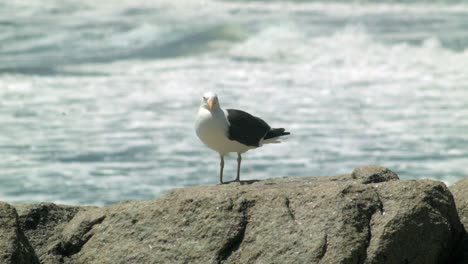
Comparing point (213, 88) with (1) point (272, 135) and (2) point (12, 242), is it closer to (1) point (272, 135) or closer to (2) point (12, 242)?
(1) point (272, 135)

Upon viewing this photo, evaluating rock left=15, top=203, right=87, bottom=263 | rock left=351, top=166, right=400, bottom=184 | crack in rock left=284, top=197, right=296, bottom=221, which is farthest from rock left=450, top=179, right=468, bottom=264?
rock left=15, top=203, right=87, bottom=263

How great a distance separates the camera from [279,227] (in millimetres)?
5652

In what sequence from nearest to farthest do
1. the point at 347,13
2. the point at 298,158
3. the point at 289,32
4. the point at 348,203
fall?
the point at 348,203, the point at 298,158, the point at 289,32, the point at 347,13

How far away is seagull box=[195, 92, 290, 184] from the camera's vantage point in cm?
723

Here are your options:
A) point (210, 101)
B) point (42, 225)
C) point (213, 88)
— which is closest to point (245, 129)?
point (210, 101)

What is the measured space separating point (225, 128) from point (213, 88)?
8.77 metres

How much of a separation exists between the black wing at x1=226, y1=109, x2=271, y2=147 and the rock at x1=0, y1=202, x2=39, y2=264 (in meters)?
1.86

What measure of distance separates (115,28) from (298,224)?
17320 millimetres

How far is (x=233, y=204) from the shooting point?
5824 millimetres

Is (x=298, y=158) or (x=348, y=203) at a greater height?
(x=348, y=203)

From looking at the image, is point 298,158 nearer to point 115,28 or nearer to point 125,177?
point 125,177

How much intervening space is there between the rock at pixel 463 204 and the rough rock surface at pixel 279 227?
0.14 feet

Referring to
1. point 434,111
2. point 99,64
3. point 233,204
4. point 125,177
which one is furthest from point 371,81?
point 233,204

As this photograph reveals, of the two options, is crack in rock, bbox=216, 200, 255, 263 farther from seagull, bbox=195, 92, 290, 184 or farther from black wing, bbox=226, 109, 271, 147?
black wing, bbox=226, 109, 271, 147
